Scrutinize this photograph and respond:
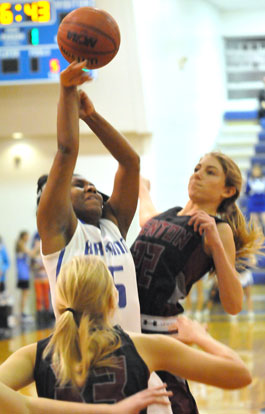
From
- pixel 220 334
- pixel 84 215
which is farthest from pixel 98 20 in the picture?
pixel 220 334

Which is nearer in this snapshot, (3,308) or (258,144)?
(3,308)

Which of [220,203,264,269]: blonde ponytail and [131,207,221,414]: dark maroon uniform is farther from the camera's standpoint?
[220,203,264,269]: blonde ponytail

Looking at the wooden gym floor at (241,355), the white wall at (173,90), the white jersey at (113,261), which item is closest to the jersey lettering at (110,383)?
the white jersey at (113,261)

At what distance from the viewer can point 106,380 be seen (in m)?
1.75

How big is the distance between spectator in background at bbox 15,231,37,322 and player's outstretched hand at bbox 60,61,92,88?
863cm

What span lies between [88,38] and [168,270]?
3.13 feet

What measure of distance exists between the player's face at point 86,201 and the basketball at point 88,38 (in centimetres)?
48

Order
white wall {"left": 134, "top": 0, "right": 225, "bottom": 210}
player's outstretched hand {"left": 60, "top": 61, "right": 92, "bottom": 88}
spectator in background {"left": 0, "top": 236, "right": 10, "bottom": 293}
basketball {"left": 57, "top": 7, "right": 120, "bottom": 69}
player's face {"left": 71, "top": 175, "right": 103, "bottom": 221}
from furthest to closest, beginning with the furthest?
white wall {"left": 134, "top": 0, "right": 225, "bottom": 210}
spectator in background {"left": 0, "top": 236, "right": 10, "bottom": 293}
basketball {"left": 57, "top": 7, "right": 120, "bottom": 69}
player's face {"left": 71, "top": 175, "right": 103, "bottom": 221}
player's outstretched hand {"left": 60, "top": 61, "right": 92, "bottom": 88}

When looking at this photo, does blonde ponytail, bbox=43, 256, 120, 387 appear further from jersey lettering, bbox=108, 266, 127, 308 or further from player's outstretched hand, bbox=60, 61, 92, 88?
player's outstretched hand, bbox=60, 61, 92, 88

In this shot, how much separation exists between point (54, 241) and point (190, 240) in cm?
66

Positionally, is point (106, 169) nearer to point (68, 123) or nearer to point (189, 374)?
point (68, 123)

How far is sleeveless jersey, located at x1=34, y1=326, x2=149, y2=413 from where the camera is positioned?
1.74 metres

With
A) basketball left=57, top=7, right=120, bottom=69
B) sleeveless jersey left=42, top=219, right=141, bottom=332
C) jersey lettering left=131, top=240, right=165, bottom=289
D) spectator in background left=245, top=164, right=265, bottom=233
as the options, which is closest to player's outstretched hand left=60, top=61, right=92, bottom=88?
basketball left=57, top=7, right=120, bottom=69

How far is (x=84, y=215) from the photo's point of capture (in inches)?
104
